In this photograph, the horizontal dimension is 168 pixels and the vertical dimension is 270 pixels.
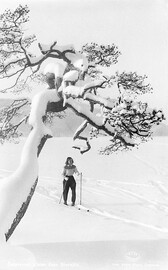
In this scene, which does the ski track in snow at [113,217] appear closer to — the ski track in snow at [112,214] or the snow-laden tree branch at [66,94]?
the ski track in snow at [112,214]

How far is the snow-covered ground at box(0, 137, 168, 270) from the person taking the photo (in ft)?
7.95

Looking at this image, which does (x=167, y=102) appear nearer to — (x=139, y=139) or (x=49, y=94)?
(x=139, y=139)

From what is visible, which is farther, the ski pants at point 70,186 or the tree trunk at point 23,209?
the ski pants at point 70,186

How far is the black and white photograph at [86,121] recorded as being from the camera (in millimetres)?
2498

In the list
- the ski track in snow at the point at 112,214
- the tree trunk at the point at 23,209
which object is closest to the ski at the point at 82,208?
the ski track in snow at the point at 112,214

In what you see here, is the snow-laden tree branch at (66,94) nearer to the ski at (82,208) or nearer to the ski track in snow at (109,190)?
the ski track in snow at (109,190)

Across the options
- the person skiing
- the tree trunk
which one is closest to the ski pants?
the person skiing

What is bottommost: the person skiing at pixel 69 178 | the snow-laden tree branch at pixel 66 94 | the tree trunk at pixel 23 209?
the tree trunk at pixel 23 209

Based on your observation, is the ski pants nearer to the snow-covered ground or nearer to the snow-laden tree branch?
the snow-covered ground

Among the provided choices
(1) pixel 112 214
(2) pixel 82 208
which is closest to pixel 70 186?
(2) pixel 82 208

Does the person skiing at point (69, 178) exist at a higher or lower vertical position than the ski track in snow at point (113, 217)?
higher

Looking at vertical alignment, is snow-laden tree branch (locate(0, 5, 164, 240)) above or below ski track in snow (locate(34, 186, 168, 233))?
above

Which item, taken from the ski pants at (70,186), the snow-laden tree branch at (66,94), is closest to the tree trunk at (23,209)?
the snow-laden tree branch at (66,94)

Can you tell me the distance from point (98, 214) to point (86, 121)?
0.57m
